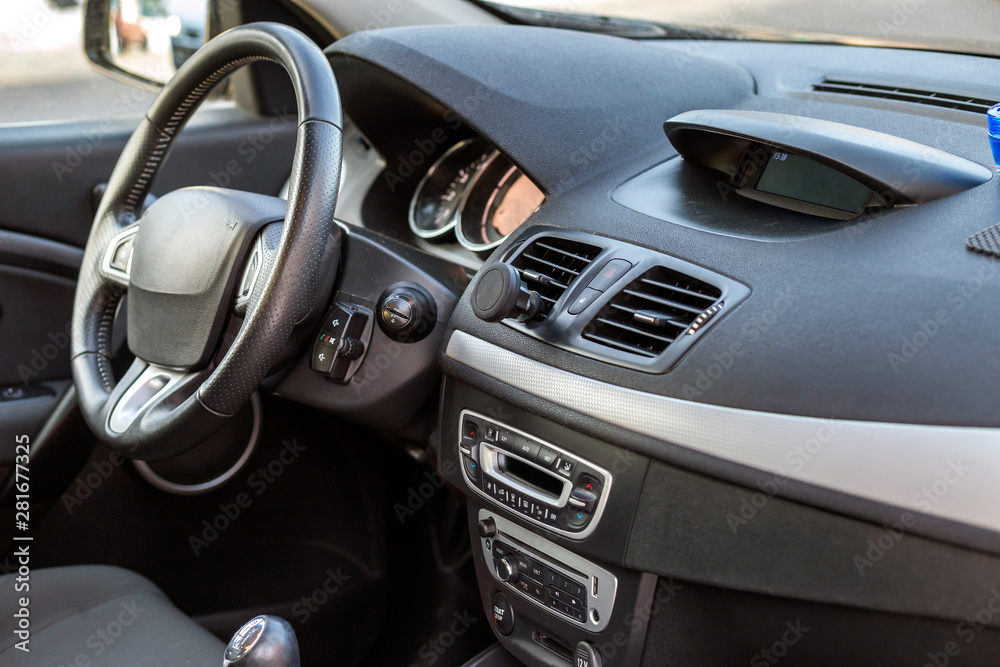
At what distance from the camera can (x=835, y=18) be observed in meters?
1.58

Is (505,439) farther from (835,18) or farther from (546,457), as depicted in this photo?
(835,18)

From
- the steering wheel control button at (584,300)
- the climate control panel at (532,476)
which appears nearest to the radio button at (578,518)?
the climate control panel at (532,476)

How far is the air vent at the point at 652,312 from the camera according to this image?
1.05m

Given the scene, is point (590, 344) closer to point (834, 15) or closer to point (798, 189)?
point (798, 189)

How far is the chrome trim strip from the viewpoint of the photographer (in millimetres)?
841

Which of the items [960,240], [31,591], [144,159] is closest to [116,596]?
[31,591]

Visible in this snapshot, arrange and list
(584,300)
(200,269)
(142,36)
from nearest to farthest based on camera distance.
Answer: (584,300)
(200,269)
(142,36)

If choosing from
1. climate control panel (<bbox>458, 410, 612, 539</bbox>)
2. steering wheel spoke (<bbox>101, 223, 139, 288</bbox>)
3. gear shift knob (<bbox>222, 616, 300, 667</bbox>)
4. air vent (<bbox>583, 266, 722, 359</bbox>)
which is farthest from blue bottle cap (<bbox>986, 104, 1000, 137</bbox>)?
steering wheel spoke (<bbox>101, 223, 139, 288</bbox>)

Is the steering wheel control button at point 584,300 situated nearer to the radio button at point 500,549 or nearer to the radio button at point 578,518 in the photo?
the radio button at point 578,518

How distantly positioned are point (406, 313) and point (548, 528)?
370 millimetres

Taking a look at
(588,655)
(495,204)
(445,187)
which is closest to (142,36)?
(445,187)

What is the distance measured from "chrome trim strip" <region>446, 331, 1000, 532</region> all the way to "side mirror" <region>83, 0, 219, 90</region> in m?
1.56

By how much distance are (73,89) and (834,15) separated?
1.89 metres

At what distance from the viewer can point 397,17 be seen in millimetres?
1788
